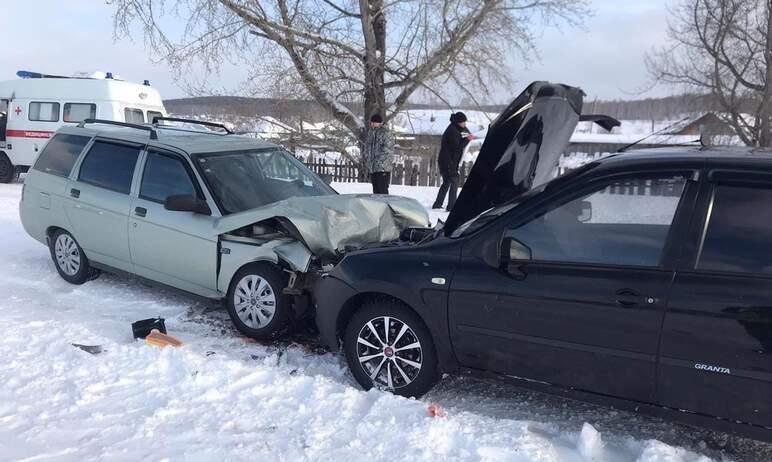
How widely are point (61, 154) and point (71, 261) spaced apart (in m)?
1.19

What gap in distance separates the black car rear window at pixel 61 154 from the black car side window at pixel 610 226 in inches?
199

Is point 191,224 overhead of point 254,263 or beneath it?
overhead

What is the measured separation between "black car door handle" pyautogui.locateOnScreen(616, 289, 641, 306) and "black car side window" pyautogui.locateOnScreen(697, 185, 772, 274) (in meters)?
0.33

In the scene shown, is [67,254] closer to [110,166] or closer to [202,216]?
[110,166]

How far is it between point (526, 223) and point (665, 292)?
817 millimetres

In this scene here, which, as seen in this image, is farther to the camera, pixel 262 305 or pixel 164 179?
pixel 164 179

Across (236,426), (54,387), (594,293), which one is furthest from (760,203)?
(54,387)

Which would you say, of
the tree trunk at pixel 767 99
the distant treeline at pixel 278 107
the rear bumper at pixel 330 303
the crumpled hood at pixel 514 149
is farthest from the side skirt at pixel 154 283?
the tree trunk at pixel 767 99

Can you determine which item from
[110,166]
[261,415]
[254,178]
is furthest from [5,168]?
[261,415]

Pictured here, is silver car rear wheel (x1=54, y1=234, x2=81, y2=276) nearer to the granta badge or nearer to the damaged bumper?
the damaged bumper

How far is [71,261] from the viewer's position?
6.51 meters

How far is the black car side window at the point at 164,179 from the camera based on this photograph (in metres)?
5.72

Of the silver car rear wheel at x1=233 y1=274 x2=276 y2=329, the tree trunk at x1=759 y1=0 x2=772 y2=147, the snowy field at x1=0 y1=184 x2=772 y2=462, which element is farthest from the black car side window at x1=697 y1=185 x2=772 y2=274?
the tree trunk at x1=759 y1=0 x2=772 y2=147

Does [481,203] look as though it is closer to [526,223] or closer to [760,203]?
[526,223]
